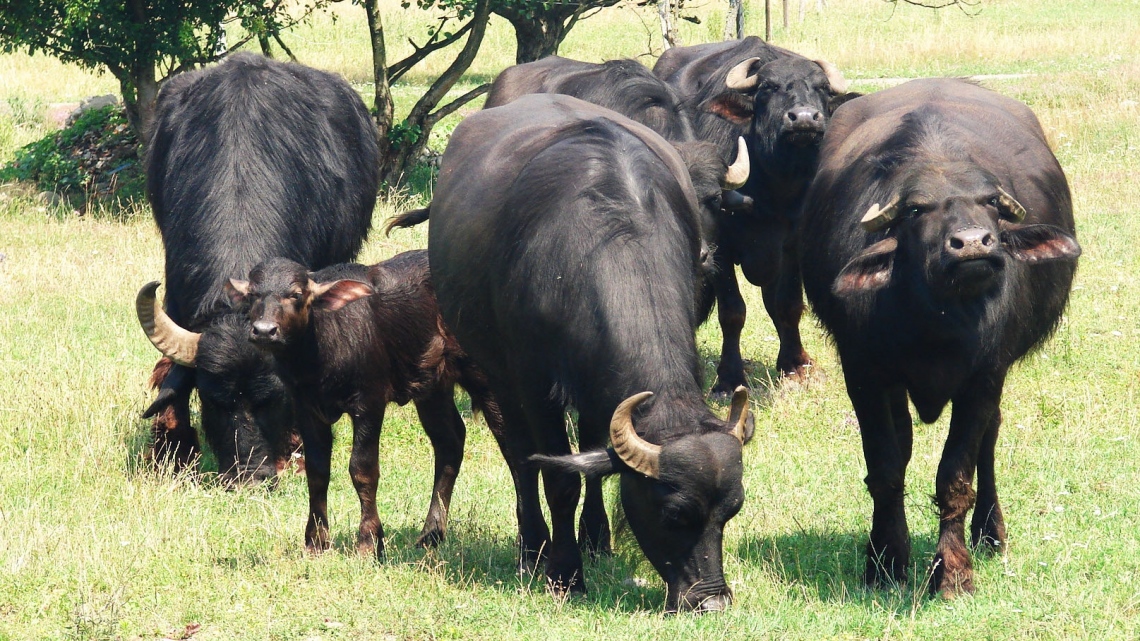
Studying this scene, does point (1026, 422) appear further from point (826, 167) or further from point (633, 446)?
point (633, 446)

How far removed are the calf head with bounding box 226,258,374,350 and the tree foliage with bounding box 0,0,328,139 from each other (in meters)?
9.23

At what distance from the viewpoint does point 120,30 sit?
14672mm

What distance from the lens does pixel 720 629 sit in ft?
15.9

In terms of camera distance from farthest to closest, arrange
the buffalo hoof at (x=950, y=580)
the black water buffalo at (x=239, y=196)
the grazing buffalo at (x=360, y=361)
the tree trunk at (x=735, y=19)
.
→ the tree trunk at (x=735, y=19) → the black water buffalo at (x=239, y=196) → the grazing buffalo at (x=360, y=361) → the buffalo hoof at (x=950, y=580)

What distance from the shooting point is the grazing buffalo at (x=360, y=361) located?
20.0ft

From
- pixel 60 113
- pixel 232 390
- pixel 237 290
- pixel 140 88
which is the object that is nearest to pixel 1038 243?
pixel 237 290

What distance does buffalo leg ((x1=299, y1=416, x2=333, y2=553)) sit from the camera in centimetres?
635

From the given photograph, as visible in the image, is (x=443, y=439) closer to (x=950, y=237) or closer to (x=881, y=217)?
(x=881, y=217)

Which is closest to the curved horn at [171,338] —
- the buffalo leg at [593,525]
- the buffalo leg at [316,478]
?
the buffalo leg at [316,478]

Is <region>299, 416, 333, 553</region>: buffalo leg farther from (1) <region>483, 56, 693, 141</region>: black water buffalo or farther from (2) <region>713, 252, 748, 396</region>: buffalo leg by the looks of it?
(2) <region>713, 252, 748, 396</region>: buffalo leg

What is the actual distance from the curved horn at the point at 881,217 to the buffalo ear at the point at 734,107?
4.54m

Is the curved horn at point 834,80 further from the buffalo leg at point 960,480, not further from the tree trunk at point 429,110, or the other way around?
the tree trunk at point 429,110

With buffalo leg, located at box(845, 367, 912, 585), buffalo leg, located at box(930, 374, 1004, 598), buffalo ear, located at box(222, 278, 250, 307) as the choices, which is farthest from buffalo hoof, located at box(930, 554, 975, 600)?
buffalo ear, located at box(222, 278, 250, 307)

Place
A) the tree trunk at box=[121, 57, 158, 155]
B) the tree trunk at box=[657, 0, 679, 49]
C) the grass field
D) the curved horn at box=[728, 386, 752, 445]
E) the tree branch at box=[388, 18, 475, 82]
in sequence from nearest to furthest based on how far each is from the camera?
the curved horn at box=[728, 386, 752, 445] < the grass field < the tree trunk at box=[121, 57, 158, 155] < the tree branch at box=[388, 18, 475, 82] < the tree trunk at box=[657, 0, 679, 49]
